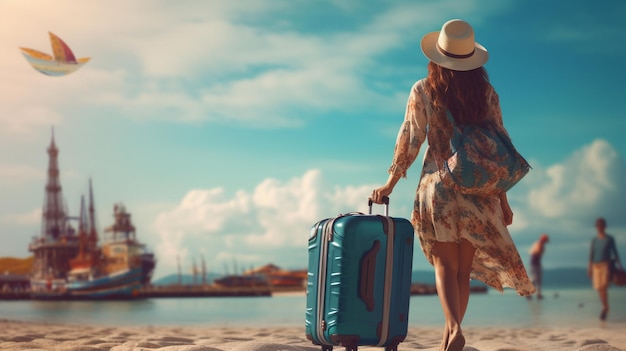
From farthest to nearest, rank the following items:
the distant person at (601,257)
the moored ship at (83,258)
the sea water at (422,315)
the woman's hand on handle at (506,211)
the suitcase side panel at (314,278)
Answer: the moored ship at (83,258), the sea water at (422,315), the distant person at (601,257), the woman's hand on handle at (506,211), the suitcase side panel at (314,278)

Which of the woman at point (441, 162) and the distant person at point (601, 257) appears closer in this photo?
the woman at point (441, 162)

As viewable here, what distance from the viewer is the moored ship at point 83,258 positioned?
6956cm

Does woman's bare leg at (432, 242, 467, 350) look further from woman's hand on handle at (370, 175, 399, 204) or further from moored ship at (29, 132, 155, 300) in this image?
moored ship at (29, 132, 155, 300)

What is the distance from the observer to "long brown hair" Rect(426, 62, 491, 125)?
348 centimetres

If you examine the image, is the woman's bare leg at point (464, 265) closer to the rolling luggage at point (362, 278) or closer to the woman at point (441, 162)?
the woman at point (441, 162)

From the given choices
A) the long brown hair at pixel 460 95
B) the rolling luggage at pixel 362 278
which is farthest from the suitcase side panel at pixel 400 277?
the long brown hair at pixel 460 95

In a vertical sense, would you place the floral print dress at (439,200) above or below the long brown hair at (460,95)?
below

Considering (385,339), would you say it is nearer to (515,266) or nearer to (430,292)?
(515,266)

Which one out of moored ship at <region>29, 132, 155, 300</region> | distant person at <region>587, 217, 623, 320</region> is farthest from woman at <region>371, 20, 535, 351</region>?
moored ship at <region>29, 132, 155, 300</region>

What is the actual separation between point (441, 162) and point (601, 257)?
24.1 ft

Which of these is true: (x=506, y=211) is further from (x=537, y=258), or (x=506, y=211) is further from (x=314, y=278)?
(x=537, y=258)

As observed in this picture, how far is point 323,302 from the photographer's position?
341 cm

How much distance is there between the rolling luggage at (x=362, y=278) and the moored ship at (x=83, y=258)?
68.3 metres

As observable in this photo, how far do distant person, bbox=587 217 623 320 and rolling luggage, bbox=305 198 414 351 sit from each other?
23.4ft
